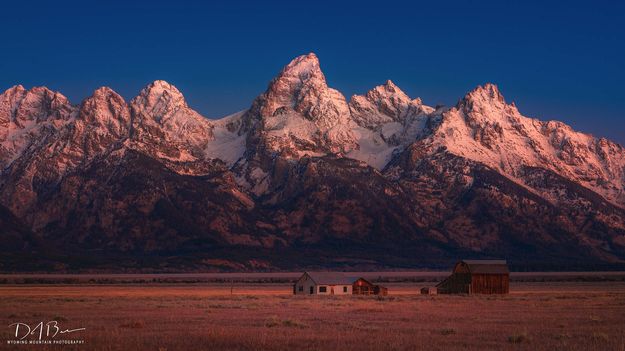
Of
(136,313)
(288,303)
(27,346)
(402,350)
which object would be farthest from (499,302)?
(27,346)

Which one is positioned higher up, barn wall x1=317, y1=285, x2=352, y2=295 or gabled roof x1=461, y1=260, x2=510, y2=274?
gabled roof x1=461, y1=260, x2=510, y2=274

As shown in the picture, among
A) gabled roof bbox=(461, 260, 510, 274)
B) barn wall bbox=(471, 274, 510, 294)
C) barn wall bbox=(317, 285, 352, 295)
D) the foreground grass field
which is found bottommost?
the foreground grass field

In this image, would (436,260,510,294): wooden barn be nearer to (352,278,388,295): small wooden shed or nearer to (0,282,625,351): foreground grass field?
(352,278,388,295): small wooden shed

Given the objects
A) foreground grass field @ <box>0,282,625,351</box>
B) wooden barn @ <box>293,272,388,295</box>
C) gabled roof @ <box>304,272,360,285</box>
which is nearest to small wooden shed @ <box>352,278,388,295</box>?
wooden barn @ <box>293,272,388,295</box>

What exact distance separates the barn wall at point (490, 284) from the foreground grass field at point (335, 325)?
3657 centimetres

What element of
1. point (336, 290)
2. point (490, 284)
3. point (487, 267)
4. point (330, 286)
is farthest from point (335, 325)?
point (336, 290)

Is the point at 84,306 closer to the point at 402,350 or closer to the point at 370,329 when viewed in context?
the point at 370,329

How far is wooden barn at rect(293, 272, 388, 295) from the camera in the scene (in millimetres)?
146375

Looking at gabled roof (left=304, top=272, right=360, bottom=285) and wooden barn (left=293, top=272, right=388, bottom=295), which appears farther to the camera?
gabled roof (left=304, top=272, right=360, bottom=285)

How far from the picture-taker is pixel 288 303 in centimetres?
10581

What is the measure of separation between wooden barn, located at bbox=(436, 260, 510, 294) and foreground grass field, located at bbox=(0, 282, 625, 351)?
3686 centimetres

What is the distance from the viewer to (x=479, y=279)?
13988 cm

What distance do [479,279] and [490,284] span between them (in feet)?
5.80

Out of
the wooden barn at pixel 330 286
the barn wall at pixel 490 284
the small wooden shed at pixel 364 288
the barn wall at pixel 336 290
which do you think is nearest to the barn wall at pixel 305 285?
the wooden barn at pixel 330 286
